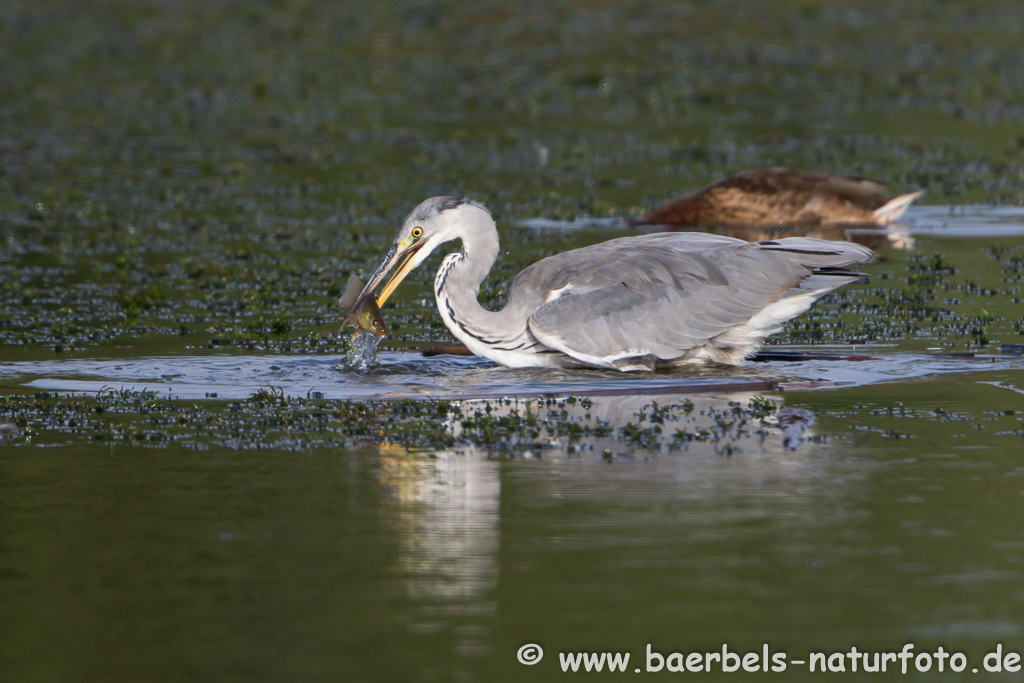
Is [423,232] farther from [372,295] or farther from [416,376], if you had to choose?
[416,376]

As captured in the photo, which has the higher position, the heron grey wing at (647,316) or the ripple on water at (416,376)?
the heron grey wing at (647,316)

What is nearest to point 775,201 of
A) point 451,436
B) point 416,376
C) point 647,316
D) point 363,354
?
point 647,316

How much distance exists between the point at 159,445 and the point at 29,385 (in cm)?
186

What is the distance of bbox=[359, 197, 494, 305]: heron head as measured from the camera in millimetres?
10625

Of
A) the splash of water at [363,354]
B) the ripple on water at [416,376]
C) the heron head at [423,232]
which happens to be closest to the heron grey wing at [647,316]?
the ripple on water at [416,376]

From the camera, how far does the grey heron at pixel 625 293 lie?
407 inches

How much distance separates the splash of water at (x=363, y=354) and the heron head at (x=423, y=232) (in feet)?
0.88

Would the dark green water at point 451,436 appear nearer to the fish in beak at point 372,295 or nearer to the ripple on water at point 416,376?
the ripple on water at point 416,376

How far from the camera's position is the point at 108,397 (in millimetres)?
9539

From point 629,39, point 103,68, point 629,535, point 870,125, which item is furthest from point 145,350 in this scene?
point 629,39

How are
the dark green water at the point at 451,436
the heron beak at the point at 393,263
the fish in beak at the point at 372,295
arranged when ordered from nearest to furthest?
1. the dark green water at the point at 451,436
2. the fish in beak at the point at 372,295
3. the heron beak at the point at 393,263

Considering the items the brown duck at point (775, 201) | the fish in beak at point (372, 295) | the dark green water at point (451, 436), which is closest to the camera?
the dark green water at point (451, 436)

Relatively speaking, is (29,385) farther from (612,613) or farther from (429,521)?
(612,613)

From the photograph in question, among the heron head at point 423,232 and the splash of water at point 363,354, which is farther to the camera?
the heron head at point 423,232
